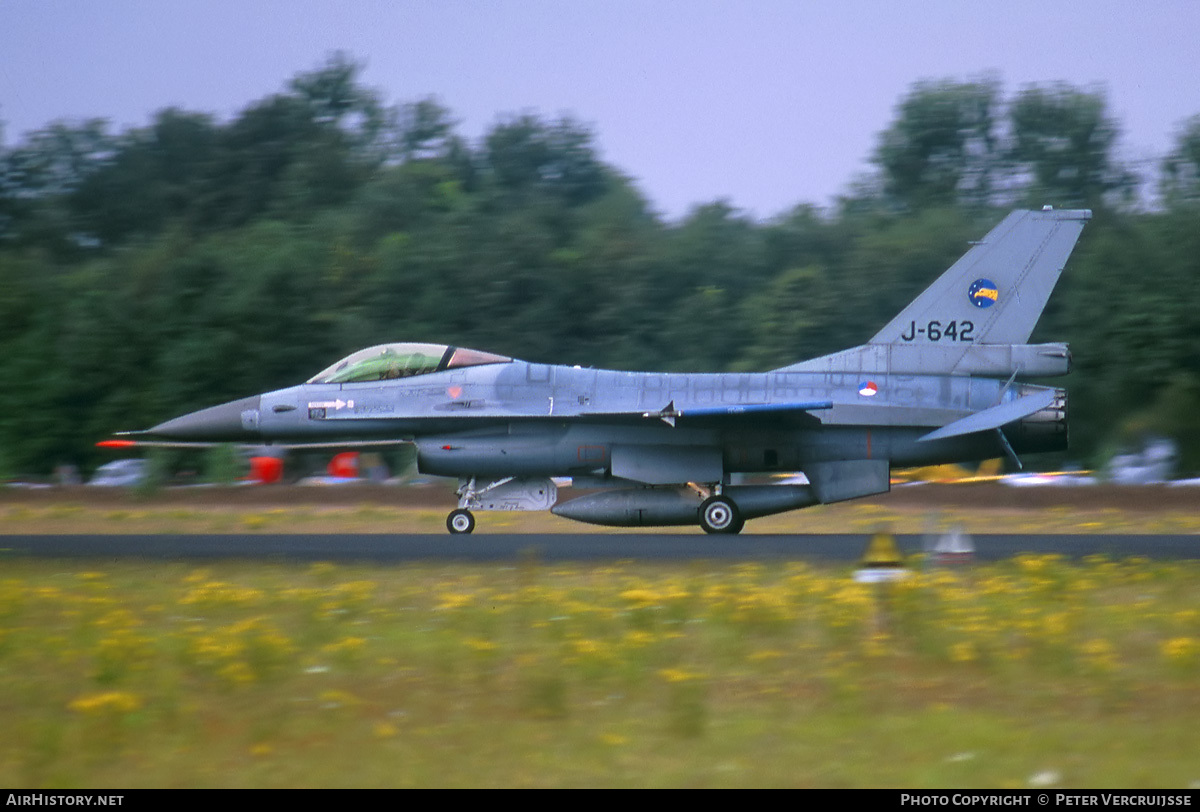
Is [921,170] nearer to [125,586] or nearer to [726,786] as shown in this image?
[125,586]

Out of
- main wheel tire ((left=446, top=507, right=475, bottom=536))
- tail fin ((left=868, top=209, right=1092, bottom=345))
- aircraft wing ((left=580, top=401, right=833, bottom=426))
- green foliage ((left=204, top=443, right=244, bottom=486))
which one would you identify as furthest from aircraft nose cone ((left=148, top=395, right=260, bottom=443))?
green foliage ((left=204, top=443, right=244, bottom=486))

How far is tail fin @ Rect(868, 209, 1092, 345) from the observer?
51.3 ft

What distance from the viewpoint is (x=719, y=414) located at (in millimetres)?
15102

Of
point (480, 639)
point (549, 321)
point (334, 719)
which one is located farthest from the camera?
point (549, 321)

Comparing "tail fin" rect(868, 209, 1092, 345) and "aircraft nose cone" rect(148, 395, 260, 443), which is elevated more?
"tail fin" rect(868, 209, 1092, 345)

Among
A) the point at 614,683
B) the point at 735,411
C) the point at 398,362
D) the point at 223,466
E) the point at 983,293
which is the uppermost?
the point at 983,293

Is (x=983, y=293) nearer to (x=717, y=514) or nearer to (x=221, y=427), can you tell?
(x=717, y=514)

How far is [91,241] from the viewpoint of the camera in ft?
164

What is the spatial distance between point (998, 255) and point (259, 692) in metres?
11.7

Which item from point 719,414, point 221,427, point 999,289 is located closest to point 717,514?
point 719,414

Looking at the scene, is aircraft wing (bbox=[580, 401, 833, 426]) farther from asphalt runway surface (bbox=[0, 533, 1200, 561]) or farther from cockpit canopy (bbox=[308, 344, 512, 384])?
cockpit canopy (bbox=[308, 344, 512, 384])

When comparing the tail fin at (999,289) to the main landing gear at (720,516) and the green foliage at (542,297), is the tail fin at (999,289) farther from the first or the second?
the green foliage at (542,297)

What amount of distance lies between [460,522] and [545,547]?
3050 mm

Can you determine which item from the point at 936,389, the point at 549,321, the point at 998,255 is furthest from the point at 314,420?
the point at 549,321
